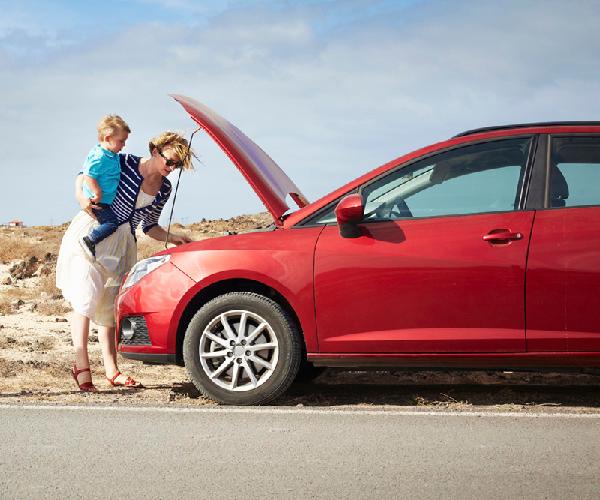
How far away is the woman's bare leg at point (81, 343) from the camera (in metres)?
8.19

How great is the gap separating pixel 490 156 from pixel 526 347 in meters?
1.30

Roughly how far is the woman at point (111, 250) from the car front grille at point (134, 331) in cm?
91

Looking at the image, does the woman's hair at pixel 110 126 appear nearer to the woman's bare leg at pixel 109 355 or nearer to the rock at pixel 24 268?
the woman's bare leg at pixel 109 355

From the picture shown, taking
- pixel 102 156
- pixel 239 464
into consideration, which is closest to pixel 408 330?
pixel 239 464

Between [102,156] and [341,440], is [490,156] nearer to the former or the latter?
[341,440]

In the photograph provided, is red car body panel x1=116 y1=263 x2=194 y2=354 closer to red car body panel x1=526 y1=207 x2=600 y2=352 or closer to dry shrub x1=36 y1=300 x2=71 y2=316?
red car body panel x1=526 y1=207 x2=600 y2=352

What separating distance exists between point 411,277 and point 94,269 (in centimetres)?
292

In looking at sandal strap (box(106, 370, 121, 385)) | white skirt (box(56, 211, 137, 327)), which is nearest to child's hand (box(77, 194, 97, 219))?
white skirt (box(56, 211, 137, 327))

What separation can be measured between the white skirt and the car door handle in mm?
3202

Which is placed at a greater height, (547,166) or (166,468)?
(547,166)

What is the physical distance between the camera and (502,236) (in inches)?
259

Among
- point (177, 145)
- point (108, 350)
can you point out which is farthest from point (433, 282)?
point (108, 350)

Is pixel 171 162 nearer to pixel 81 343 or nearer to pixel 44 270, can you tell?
pixel 81 343

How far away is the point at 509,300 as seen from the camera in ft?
21.5
